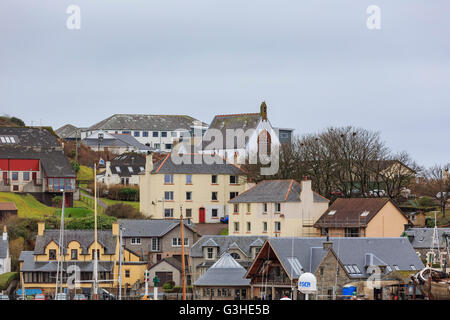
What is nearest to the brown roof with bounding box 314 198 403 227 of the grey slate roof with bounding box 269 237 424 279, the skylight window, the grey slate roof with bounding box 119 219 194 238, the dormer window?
the grey slate roof with bounding box 269 237 424 279

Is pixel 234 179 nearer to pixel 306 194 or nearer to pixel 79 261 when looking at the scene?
pixel 306 194

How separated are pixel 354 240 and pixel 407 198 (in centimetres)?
3308

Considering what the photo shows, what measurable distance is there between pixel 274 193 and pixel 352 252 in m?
18.9

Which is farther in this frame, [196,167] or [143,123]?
[143,123]

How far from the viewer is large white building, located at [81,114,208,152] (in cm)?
15038

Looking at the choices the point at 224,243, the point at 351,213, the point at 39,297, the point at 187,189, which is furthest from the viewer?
the point at 187,189

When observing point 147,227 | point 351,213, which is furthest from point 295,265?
point 147,227

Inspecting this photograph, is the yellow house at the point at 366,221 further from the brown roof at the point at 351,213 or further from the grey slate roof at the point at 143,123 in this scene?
the grey slate roof at the point at 143,123

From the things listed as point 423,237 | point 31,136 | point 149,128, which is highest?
point 149,128

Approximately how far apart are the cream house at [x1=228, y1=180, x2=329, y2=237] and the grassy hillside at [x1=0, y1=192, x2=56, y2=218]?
15.5m

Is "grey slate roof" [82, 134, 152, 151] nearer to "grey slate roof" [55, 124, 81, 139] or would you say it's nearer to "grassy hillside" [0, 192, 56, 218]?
"grey slate roof" [55, 124, 81, 139]

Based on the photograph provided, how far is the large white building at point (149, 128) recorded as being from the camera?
150375 mm

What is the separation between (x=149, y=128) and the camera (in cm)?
15275

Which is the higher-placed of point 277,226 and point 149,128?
point 149,128
